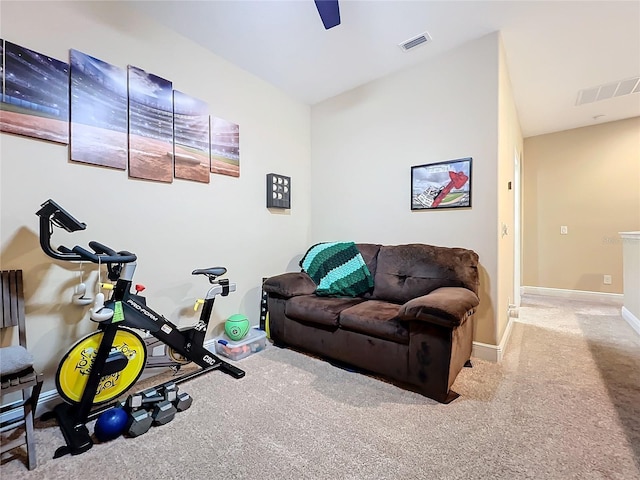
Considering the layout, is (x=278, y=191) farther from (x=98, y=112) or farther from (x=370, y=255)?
(x=98, y=112)

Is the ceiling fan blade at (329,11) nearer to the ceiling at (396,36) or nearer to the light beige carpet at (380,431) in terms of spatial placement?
the ceiling at (396,36)

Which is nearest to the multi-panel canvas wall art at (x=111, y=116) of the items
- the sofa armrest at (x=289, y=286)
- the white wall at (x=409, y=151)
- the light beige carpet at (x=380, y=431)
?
the sofa armrest at (x=289, y=286)

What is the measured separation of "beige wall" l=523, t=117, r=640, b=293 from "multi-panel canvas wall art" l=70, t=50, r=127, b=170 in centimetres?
573

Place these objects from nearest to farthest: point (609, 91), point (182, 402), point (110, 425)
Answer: point (110, 425), point (182, 402), point (609, 91)

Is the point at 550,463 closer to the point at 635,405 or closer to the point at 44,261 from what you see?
the point at 635,405

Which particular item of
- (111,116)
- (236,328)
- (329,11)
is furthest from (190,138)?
(236,328)

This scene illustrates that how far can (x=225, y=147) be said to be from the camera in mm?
2688

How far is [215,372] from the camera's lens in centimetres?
215

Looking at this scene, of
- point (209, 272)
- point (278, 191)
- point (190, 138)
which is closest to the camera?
point (209, 272)

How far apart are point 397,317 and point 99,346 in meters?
1.80

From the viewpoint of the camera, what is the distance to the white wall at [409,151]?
2.41 meters

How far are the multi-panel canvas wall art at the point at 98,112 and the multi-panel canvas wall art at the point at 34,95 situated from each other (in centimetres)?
5

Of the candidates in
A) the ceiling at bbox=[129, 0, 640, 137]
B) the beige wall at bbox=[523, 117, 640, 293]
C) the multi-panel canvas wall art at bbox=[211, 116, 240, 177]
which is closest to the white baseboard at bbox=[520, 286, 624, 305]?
the beige wall at bbox=[523, 117, 640, 293]

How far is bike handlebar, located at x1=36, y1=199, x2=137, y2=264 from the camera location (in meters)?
1.50
